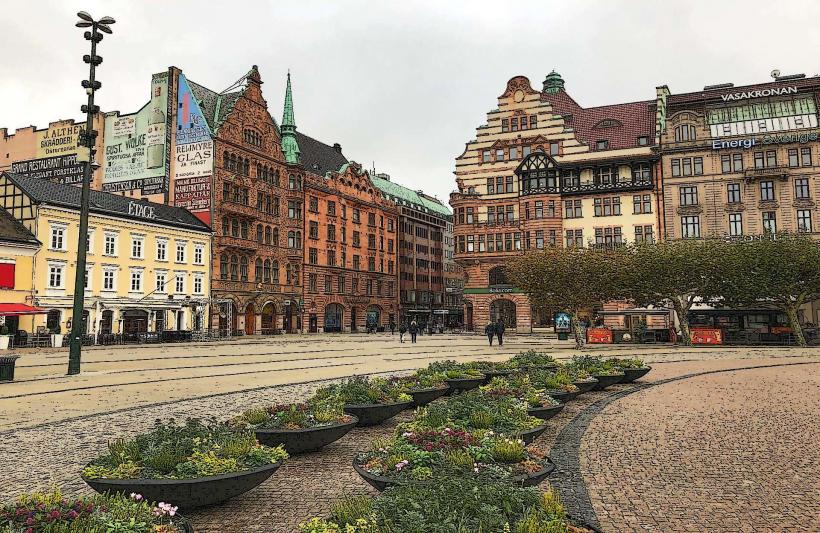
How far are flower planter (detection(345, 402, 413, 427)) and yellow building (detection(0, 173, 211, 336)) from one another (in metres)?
38.0

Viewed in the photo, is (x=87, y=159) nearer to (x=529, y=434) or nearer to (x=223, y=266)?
(x=529, y=434)

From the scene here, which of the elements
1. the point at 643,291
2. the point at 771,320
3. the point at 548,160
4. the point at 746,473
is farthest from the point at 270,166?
the point at 746,473

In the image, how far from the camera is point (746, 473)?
834cm

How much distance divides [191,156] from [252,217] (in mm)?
7808

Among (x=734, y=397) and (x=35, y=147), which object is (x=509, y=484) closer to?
(x=734, y=397)

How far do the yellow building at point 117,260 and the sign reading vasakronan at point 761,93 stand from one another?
4843 centimetres

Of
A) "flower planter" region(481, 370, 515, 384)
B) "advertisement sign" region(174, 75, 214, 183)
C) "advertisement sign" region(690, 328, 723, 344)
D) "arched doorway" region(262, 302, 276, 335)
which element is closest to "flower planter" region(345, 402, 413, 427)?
"flower planter" region(481, 370, 515, 384)

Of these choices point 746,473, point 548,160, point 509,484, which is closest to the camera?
point 509,484

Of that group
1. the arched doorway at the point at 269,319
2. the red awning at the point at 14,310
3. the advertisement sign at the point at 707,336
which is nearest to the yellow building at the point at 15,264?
the red awning at the point at 14,310

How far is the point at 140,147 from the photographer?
59.8 m

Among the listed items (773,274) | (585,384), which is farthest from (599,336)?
(585,384)

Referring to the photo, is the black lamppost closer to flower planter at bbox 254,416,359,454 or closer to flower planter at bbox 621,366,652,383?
flower planter at bbox 254,416,359,454

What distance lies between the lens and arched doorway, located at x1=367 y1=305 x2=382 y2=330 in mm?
79688

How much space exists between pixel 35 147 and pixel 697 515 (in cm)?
7025
